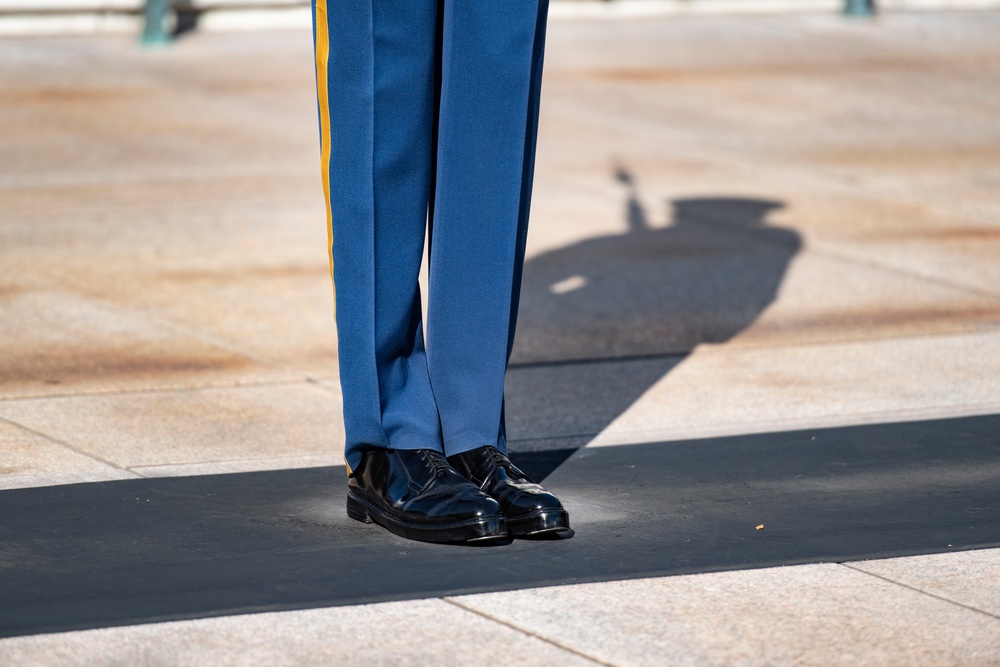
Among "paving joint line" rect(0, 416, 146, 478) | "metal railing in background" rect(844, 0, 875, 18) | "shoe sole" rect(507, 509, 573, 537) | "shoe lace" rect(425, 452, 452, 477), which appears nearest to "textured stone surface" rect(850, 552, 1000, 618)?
"shoe sole" rect(507, 509, 573, 537)

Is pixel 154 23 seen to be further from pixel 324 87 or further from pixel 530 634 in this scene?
pixel 530 634

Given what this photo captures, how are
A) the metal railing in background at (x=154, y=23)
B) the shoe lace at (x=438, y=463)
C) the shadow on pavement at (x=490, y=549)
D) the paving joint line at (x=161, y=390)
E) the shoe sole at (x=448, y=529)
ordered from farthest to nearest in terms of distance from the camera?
1. the metal railing in background at (x=154, y=23)
2. the paving joint line at (x=161, y=390)
3. the shoe lace at (x=438, y=463)
4. the shoe sole at (x=448, y=529)
5. the shadow on pavement at (x=490, y=549)

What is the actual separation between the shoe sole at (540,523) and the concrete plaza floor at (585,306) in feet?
0.61

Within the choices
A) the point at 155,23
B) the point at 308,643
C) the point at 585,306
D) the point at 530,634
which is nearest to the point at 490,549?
the point at 530,634

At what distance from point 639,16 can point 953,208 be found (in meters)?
7.40

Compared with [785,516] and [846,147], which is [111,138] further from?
[785,516]

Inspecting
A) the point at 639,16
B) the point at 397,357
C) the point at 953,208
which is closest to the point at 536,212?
the point at 953,208

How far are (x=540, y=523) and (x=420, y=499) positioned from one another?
25cm

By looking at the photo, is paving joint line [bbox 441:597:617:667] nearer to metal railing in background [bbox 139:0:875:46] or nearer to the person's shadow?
the person's shadow

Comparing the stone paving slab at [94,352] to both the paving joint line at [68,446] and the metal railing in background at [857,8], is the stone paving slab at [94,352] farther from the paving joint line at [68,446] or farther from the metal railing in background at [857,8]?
the metal railing in background at [857,8]

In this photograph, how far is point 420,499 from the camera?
3117 millimetres

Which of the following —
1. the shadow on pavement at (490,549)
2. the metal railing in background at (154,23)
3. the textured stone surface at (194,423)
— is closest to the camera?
the shadow on pavement at (490,549)

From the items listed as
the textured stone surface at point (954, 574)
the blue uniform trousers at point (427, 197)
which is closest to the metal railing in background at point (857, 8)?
the blue uniform trousers at point (427, 197)

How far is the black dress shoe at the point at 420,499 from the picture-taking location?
10.1 feet
